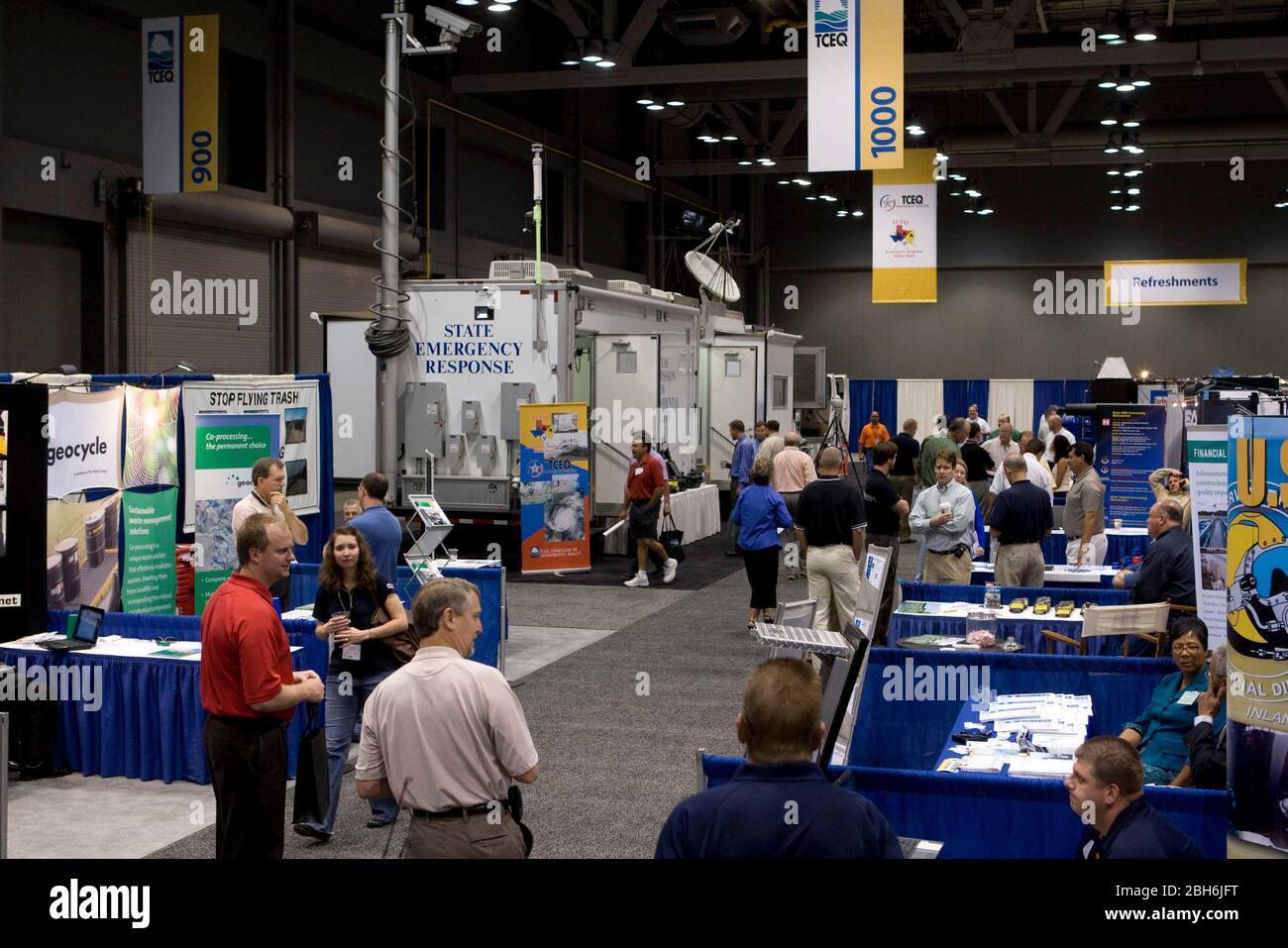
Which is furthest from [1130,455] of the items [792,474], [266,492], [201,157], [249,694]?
[249,694]

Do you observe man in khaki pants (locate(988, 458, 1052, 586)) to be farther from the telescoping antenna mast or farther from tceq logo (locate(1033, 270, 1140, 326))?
tceq logo (locate(1033, 270, 1140, 326))

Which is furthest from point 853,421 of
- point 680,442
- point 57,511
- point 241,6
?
point 57,511

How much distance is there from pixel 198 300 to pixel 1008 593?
362 inches

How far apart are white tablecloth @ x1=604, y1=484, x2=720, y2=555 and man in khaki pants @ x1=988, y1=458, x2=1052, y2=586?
19.8ft

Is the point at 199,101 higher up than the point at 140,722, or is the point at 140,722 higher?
the point at 199,101

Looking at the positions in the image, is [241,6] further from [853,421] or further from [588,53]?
[853,421]

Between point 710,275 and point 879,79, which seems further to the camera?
point 710,275

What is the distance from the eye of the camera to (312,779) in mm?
5840

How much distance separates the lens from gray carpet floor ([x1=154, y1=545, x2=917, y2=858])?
6.36 metres

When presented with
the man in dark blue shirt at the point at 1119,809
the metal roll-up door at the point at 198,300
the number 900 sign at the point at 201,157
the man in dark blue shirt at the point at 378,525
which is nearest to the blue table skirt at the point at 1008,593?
the man in dark blue shirt at the point at 378,525

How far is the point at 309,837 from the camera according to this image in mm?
6285
